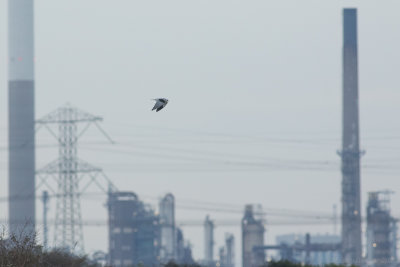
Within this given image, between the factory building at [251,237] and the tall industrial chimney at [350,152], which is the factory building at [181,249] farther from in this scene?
the tall industrial chimney at [350,152]

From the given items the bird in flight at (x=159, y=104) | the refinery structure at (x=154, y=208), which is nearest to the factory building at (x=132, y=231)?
the refinery structure at (x=154, y=208)

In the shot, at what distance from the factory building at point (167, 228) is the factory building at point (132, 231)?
1.52 metres

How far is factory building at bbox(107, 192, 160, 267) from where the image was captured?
158875mm

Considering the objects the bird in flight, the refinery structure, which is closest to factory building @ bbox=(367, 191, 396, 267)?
the refinery structure

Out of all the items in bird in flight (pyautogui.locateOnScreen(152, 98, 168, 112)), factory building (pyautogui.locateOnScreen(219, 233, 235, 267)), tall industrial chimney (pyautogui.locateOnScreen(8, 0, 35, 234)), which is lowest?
factory building (pyautogui.locateOnScreen(219, 233, 235, 267))

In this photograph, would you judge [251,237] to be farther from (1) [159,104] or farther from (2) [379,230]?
(1) [159,104]

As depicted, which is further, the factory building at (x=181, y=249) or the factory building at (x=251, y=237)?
the factory building at (x=181, y=249)

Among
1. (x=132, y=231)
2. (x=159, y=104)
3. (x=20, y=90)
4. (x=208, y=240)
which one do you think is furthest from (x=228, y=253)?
(x=159, y=104)

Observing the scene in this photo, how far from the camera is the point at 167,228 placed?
170 m

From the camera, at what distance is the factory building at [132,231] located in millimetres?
158875

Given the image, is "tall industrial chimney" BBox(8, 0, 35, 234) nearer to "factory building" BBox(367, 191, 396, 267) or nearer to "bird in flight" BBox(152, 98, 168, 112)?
"factory building" BBox(367, 191, 396, 267)

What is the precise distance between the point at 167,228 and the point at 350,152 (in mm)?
30840

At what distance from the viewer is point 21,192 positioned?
153 meters

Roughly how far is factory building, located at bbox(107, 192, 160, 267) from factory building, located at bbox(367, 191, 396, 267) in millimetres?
31776
